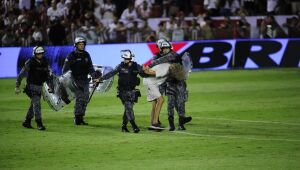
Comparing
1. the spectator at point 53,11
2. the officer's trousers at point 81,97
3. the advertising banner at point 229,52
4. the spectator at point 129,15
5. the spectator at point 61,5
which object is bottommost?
the advertising banner at point 229,52

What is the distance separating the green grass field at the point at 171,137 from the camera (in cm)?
1354

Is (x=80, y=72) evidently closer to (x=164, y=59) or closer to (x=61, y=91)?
(x=61, y=91)

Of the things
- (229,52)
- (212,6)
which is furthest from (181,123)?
(212,6)

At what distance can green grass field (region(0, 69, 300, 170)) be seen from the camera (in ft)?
44.4

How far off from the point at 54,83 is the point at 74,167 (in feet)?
19.9

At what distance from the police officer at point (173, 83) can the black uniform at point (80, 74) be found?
2.08 metres

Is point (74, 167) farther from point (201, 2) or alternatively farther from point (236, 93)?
point (201, 2)

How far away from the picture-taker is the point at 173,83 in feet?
57.9

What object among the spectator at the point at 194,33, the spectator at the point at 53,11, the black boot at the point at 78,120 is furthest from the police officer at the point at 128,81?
the spectator at the point at 194,33

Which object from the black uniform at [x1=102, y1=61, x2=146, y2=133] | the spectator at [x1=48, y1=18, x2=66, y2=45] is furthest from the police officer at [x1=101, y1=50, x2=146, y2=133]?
the spectator at [x1=48, y1=18, x2=66, y2=45]

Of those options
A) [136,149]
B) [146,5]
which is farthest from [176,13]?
[136,149]

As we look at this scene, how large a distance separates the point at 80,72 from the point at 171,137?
3.51 m

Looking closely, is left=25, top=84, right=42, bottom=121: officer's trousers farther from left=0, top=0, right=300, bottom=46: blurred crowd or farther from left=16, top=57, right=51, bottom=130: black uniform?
left=0, top=0, right=300, bottom=46: blurred crowd

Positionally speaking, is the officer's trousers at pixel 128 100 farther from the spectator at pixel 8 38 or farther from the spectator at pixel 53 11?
the spectator at pixel 53 11
